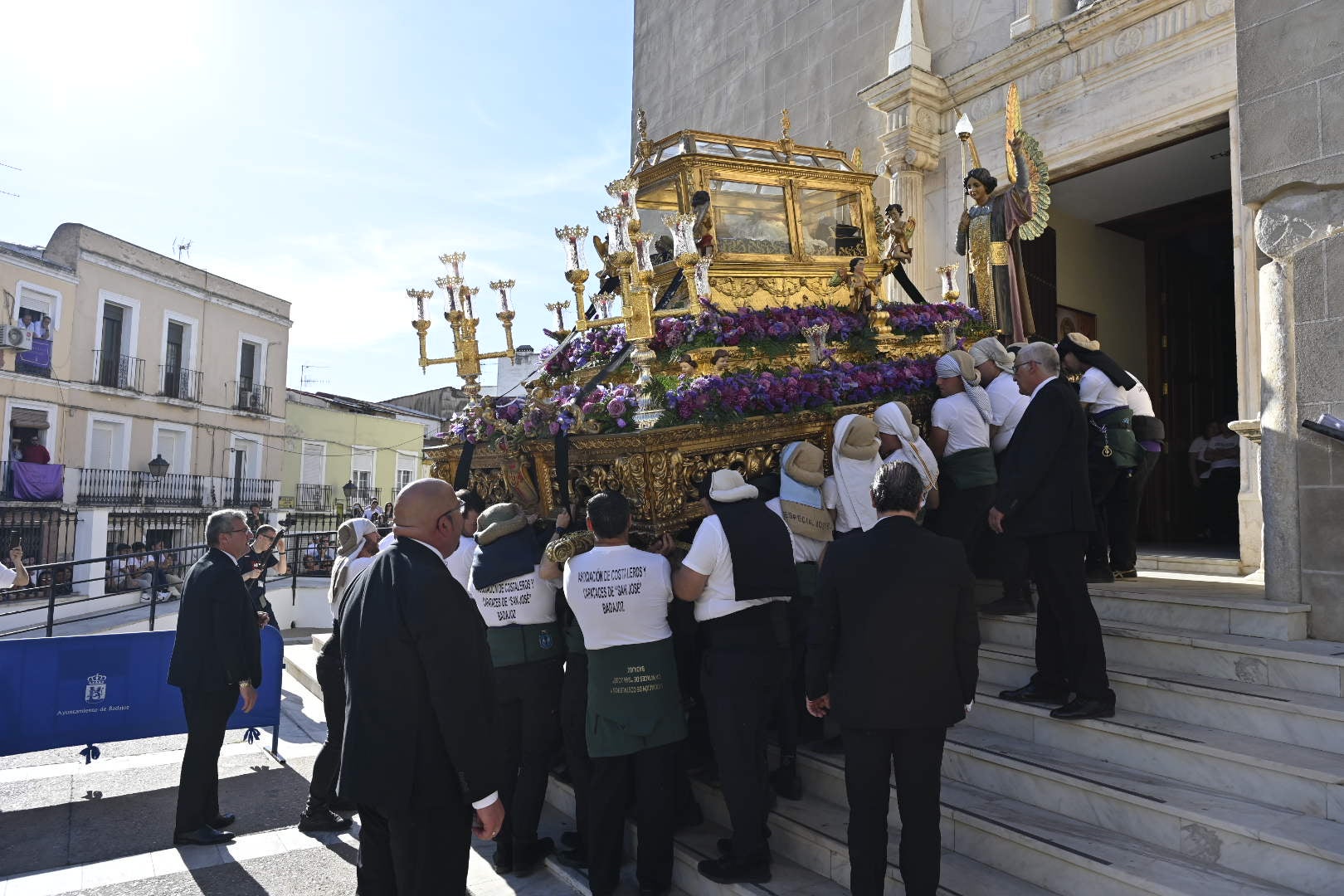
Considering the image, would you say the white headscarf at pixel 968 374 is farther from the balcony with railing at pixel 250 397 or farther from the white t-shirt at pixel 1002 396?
the balcony with railing at pixel 250 397

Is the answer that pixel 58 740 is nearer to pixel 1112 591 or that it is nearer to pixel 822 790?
pixel 822 790

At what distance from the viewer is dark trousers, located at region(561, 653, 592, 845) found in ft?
14.2

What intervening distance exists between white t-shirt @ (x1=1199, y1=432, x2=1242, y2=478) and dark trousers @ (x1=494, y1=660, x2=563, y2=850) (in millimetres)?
7894

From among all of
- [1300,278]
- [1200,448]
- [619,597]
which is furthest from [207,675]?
[1200,448]

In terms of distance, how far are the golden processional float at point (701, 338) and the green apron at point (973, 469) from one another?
0.80m

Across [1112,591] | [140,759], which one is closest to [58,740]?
[140,759]

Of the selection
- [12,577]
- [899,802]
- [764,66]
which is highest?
[764,66]

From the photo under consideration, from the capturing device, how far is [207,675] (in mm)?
5055

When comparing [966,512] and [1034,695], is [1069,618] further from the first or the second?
[966,512]

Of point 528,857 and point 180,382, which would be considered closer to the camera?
point 528,857

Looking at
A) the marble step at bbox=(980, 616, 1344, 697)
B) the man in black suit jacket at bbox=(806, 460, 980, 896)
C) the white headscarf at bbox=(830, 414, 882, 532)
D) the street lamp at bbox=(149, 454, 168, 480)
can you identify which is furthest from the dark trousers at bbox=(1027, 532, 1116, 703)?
the street lamp at bbox=(149, 454, 168, 480)

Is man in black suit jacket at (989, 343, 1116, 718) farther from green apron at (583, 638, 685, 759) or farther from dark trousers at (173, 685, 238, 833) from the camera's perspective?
dark trousers at (173, 685, 238, 833)

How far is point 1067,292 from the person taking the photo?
10.5m

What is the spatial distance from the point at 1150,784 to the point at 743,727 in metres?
1.64
